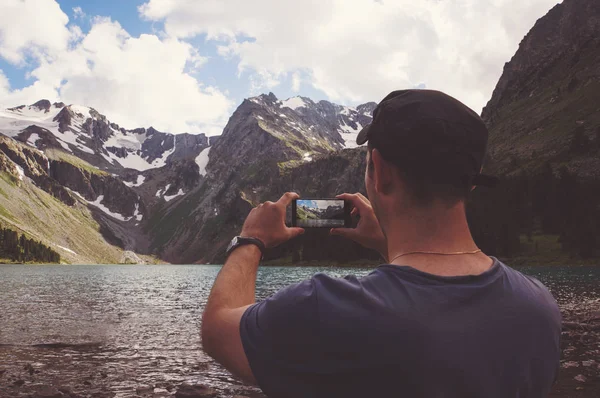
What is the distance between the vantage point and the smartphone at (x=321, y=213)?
15.4 feet

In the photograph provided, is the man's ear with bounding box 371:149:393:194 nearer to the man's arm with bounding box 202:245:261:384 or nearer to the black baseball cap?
the black baseball cap

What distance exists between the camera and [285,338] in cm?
281

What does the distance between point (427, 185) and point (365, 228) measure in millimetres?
1354

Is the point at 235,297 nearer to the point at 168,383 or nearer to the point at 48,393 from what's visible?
the point at 48,393

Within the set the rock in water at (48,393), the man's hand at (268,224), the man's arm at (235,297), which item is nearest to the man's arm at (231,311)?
the man's arm at (235,297)

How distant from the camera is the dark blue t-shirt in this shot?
2.70 m

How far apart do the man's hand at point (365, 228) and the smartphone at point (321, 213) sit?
9 cm

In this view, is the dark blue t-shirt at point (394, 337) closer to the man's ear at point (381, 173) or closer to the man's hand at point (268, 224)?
the man's ear at point (381, 173)

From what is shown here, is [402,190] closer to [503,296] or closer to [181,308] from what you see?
[503,296]

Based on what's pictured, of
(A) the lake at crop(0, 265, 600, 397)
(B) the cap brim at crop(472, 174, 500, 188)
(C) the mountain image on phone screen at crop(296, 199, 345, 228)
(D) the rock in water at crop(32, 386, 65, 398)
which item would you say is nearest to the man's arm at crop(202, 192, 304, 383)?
(C) the mountain image on phone screen at crop(296, 199, 345, 228)

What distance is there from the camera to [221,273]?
3.53m

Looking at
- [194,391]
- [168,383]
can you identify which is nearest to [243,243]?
[194,391]

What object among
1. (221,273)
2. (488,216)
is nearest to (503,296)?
(221,273)

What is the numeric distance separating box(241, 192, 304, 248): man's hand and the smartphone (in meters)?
0.63
